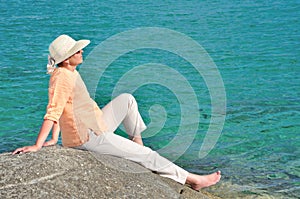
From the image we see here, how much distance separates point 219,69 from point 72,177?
38.1 feet

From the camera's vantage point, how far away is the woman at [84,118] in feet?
20.8

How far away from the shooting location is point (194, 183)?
278 inches

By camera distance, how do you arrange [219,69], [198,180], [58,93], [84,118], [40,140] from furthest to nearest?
[219,69] → [198,180] → [84,118] → [58,93] → [40,140]

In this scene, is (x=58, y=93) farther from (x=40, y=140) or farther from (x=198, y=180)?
Result: (x=198, y=180)

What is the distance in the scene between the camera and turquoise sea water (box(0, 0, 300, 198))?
33.4ft

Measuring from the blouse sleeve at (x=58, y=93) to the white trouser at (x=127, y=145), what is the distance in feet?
1.98

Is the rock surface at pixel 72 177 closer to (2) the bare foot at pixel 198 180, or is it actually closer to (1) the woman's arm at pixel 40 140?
(1) the woman's arm at pixel 40 140

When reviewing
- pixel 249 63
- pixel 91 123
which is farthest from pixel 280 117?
pixel 91 123

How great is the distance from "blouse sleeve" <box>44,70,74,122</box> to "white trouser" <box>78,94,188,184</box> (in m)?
0.60

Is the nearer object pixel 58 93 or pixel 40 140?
pixel 40 140

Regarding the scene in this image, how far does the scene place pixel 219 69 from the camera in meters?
16.9

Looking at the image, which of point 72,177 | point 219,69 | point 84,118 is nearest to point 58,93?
point 84,118

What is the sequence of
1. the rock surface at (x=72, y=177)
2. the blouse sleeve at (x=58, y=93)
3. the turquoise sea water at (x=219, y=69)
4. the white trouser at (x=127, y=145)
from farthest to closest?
the turquoise sea water at (x=219, y=69) → the white trouser at (x=127, y=145) → the blouse sleeve at (x=58, y=93) → the rock surface at (x=72, y=177)

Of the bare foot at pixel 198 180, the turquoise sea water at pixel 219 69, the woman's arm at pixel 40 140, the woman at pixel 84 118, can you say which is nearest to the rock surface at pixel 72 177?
the woman's arm at pixel 40 140
